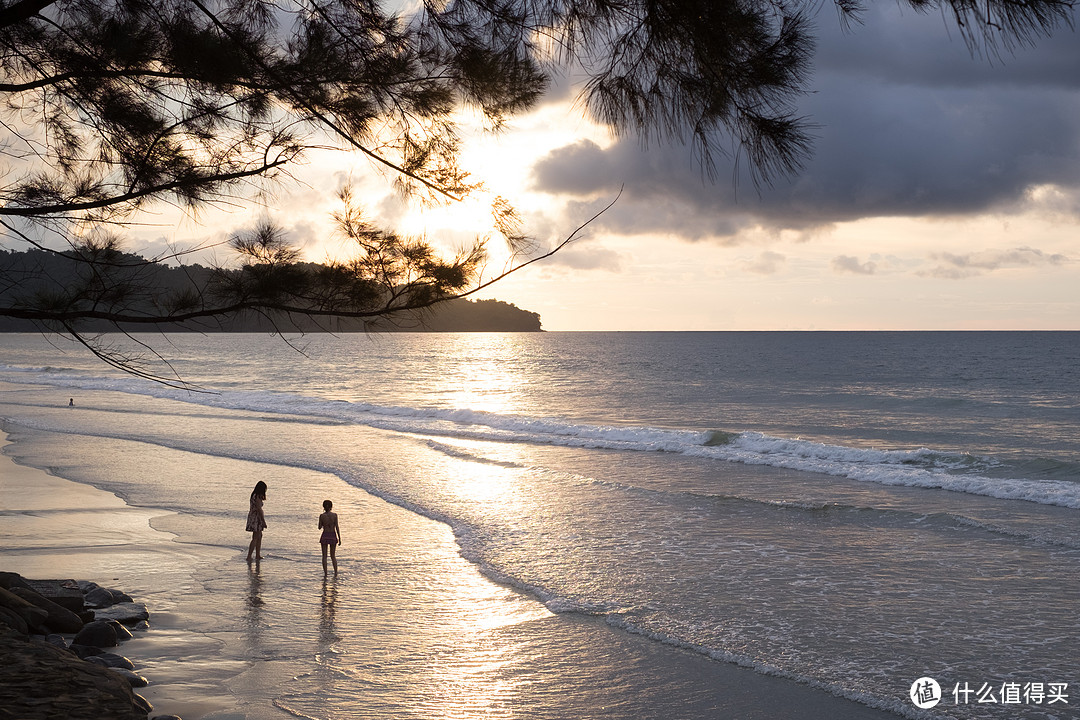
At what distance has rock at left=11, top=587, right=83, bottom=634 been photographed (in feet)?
25.4

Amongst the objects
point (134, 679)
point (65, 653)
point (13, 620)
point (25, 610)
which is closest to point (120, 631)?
point (25, 610)

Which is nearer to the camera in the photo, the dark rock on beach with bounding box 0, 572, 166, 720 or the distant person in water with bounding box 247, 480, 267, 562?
the dark rock on beach with bounding box 0, 572, 166, 720

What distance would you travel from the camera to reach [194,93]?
19.1 ft

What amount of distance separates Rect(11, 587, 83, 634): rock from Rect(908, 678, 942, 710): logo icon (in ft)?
25.8

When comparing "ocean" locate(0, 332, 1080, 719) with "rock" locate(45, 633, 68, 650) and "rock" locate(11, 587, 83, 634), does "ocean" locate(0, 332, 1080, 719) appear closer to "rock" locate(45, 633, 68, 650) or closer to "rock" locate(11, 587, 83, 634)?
"rock" locate(45, 633, 68, 650)

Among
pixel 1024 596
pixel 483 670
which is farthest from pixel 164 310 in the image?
pixel 1024 596

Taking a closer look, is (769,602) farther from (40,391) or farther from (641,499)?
(40,391)

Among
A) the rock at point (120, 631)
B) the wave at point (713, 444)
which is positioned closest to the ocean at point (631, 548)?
the wave at point (713, 444)

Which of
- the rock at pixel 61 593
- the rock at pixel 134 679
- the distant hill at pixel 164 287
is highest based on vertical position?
the distant hill at pixel 164 287

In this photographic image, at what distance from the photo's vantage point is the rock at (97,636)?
753cm

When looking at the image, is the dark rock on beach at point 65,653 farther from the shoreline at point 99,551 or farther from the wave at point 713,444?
the wave at point 713,444

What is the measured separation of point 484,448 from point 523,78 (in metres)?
21.4

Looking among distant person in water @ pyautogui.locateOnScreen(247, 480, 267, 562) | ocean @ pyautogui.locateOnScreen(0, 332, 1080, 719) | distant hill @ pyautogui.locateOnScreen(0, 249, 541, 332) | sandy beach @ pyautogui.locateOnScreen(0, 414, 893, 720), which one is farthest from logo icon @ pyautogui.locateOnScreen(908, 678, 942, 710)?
distant person in water @ pyautogui.locateOnScreen(247, 480, 267, 562)

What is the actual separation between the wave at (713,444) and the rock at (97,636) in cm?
1748
